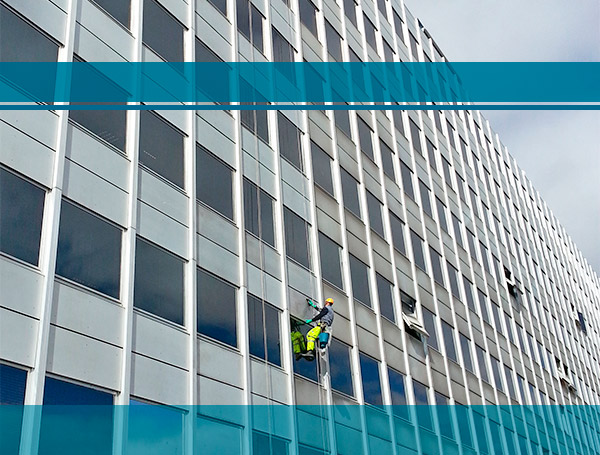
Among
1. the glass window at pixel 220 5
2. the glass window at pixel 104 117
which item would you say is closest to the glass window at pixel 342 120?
the glass window at pixel 220 5

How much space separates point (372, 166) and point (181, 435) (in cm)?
1740

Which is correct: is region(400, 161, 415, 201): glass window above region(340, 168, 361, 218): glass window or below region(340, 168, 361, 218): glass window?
above

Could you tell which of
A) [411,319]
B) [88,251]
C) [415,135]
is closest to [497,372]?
[411,319]

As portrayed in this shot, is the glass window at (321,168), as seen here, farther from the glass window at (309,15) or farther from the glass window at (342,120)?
the glass window at (309,15)

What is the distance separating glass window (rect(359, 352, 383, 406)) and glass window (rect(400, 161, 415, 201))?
36.6 feet

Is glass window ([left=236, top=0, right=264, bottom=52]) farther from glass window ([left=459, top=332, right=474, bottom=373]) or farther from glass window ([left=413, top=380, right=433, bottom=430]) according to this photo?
glass window ([left=459, top=332, right=474, bottom=373])

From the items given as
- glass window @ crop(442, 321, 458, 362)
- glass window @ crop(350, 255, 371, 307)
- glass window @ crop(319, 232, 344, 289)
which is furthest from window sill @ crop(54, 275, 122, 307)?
glass window @ crop(442, 321, 458, 362)

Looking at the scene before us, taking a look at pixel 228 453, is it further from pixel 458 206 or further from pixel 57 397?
pixel 458 206

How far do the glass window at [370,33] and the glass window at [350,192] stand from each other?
33.8 feet

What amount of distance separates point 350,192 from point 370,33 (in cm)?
1200

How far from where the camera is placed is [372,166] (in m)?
31.0

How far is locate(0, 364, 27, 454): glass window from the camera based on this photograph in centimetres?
1283

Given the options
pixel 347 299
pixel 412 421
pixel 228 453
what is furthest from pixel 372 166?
pixel 228 453

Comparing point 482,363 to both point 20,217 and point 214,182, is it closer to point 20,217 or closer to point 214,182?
point 214,182
